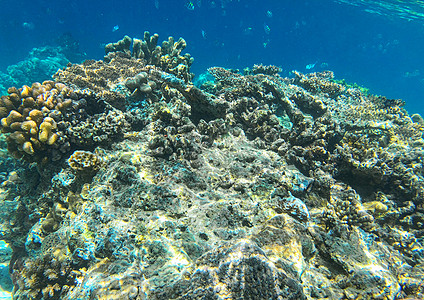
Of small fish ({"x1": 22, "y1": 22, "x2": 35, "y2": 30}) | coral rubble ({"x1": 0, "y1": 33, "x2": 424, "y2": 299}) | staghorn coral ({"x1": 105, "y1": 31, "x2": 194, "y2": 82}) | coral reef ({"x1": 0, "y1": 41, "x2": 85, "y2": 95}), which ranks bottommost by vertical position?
coral rubble ({"x1": 0, "y1": 33, "x2": 424, "y2": 299})

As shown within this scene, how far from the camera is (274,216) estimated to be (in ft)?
10.8

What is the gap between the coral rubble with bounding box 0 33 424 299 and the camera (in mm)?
2518

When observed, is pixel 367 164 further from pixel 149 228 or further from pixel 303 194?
pixel 149 228

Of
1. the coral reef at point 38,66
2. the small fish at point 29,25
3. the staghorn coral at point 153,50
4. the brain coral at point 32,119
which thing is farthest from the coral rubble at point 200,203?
the small fish at point 29,25

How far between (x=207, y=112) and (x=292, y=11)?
99604mm

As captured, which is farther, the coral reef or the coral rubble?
the coral reef

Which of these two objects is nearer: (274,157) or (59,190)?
(59,190)

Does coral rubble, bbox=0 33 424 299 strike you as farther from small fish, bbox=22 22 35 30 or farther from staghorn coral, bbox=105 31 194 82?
small fish, bbox=22 22 35 30

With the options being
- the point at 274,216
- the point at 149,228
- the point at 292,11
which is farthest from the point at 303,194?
the point at 292,11

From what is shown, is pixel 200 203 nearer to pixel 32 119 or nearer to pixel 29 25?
pixel 32 119

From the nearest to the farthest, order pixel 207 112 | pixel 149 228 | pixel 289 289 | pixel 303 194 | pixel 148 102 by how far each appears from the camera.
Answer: pixel 289 289 → pixel 149 228 → pixel 303 194 → pixel 207 112 → pixel 148 102

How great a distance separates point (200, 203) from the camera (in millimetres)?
3613

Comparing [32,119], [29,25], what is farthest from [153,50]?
[29,25]

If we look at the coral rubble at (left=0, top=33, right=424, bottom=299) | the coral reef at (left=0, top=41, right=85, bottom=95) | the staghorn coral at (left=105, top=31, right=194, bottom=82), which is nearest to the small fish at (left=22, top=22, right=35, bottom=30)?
the coral reef at (left=0, top=41, right=85, bottom=95)
